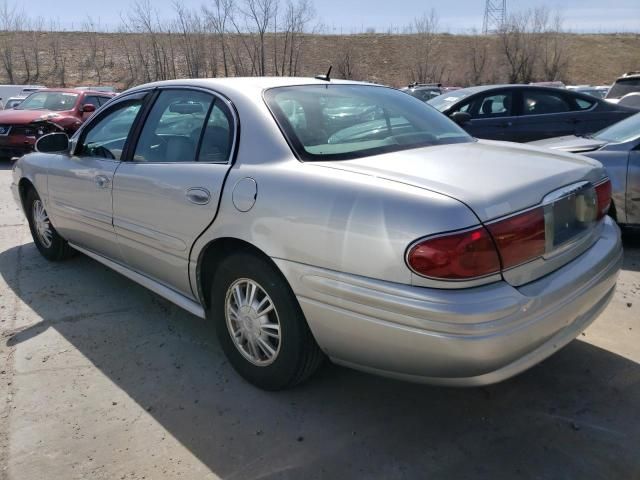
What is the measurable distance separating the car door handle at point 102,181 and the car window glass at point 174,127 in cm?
31

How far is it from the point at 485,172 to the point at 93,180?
2.68 meters

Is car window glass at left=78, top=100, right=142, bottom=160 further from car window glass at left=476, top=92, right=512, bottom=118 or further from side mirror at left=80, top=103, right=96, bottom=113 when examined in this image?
side mirror at left=80, top=103, right=96, bottom=113

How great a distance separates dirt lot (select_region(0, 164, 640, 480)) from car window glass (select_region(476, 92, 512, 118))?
5239 millimetres

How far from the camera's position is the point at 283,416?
8.82 ft

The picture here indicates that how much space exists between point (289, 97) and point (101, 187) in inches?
60.7

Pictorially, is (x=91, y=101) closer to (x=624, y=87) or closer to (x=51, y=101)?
(x=51, y=101)

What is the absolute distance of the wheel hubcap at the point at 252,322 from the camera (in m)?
2.71

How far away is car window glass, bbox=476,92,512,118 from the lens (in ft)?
27.2

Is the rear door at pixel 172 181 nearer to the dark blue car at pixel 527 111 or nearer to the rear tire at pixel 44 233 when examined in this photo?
the rear tire at pixel 44 233

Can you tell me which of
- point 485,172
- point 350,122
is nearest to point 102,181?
point 350,122

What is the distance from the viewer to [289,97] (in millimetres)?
2980

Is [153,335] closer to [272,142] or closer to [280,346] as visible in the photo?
[280,346]

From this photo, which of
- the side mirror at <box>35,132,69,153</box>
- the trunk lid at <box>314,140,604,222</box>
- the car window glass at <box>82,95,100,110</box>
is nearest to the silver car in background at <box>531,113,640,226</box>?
the trunk lid at <box>314,140,604,222</box>

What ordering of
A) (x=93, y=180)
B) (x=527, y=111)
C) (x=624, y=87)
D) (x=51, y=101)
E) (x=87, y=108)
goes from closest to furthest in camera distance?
(x=93, y=180) → (x=527, y=111) → (x=87, y=108) → (x=51, y=101) → (x=624, y=87)
